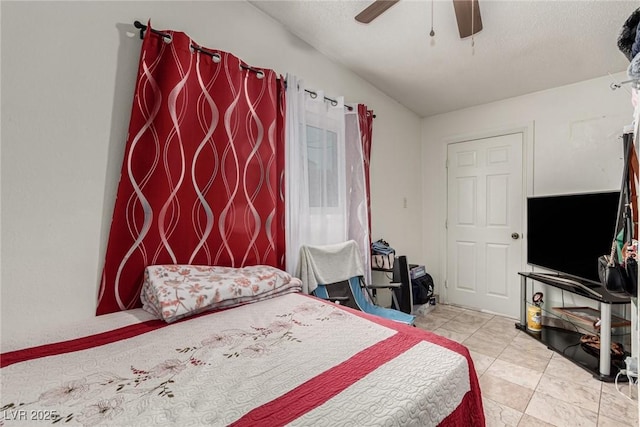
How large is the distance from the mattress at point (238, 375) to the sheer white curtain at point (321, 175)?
96 cm

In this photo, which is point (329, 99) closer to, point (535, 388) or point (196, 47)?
point (196, 47)

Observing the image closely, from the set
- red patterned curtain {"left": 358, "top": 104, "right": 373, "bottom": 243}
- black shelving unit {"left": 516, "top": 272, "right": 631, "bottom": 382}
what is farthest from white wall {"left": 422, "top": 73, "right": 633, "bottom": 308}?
red patterned curtain {"left": 358, "top": 104, "right": 373, "bottom": 243}

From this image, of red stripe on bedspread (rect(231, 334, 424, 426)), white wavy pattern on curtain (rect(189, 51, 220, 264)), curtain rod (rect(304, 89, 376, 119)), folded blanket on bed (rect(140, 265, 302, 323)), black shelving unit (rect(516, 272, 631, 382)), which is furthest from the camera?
curtain rod (rect(304, 89, 376, 119))

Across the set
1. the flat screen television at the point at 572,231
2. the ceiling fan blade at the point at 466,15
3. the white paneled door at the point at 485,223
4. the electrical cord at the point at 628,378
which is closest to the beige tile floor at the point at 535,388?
the electrical cord at the point at 628,378

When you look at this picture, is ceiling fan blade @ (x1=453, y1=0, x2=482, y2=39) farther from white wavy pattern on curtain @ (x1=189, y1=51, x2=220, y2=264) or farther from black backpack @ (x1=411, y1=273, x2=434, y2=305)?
black backpack @ (x1=411, y1=273, x2=434, y2=305)

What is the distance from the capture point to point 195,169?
1600mm

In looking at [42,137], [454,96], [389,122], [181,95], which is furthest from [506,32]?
[42,137]

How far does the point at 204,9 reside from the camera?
1704mm

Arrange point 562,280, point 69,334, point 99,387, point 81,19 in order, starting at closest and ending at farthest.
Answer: point 99,387 < point 69,334 < point 81,19 < point 562,280

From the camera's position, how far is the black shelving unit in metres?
2.00

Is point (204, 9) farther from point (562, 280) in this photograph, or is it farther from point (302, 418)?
point (562, 280)

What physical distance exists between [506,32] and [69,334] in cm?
306

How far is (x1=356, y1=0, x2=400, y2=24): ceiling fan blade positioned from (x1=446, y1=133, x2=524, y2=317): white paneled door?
7.60ft

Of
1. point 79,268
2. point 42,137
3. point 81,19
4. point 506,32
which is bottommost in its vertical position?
point 79,268
